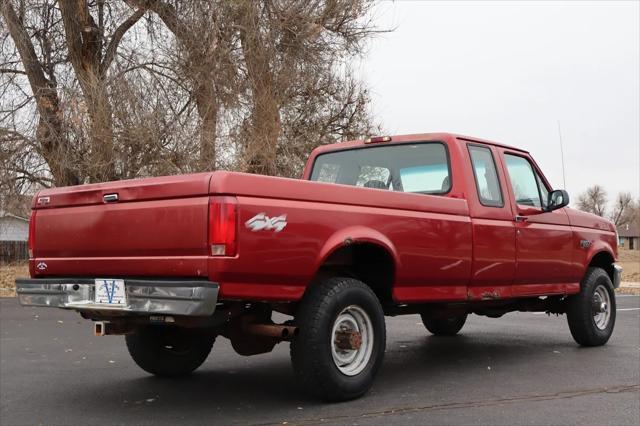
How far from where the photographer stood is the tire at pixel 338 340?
5.20 meters

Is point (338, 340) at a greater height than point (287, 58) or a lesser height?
lesser

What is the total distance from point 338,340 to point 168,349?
5.77ft

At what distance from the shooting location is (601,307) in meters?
8.59

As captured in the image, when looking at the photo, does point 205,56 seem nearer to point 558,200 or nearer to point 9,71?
point 9,71

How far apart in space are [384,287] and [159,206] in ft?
6.59

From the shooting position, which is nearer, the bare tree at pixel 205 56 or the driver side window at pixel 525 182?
the driver side window at pixel 525 182

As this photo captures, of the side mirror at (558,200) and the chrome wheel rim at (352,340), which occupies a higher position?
the side mirror at (558,200)

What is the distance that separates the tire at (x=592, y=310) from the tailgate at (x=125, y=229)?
198 inches

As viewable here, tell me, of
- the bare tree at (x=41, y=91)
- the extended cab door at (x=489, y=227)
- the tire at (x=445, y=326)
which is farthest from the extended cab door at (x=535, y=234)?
the bare tree at (x=41, y=91)

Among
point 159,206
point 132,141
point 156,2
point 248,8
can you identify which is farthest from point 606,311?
point 156,2

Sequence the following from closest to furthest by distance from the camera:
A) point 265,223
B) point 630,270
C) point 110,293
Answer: point 265,223 → point 110,293 → point 630,270

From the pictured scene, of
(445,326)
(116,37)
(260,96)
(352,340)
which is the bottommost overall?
(445,326)

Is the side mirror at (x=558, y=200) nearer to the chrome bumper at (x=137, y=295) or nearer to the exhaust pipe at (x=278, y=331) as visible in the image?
the exhaust pipe at (x=278, y=331)

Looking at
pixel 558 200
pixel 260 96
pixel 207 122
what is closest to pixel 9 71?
pixel 207 122
